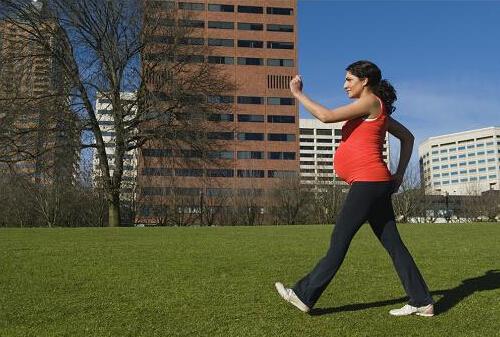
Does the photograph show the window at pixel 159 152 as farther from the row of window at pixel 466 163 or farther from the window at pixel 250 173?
the row of window at pixel 466 163

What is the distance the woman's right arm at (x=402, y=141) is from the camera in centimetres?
443

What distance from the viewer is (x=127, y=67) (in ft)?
93.5

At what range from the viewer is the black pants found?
4.11 meters

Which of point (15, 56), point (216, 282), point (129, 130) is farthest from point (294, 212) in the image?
point (216, 282)

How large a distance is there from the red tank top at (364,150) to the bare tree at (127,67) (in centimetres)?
2329

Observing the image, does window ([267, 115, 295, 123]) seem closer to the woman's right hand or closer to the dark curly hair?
the dark curly hair

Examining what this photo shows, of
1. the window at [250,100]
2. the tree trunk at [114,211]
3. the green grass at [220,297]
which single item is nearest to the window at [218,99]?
the tree trunk at [114,211]

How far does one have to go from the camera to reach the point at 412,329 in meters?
3.69

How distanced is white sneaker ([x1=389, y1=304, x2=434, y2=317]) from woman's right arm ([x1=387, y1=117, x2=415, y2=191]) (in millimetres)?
975

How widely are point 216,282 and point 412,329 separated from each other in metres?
2.34

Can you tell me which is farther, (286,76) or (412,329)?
(286,76)

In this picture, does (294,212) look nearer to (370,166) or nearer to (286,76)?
(286,76)

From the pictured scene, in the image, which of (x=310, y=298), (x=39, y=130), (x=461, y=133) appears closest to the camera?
(x=310, y=298)

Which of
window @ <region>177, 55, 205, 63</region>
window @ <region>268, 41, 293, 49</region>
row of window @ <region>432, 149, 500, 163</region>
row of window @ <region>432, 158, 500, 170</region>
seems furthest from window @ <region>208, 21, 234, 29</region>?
row of window @ <region>432, 149, 500, 163</region>
